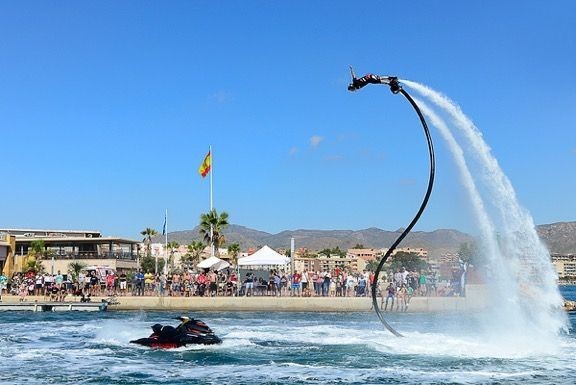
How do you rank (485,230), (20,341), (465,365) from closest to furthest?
1. (465,365)
2. (485,230)
3. (20,341)

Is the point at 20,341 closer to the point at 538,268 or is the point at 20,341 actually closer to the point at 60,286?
the point at 538,268

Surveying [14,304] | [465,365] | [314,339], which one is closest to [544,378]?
[465,365]

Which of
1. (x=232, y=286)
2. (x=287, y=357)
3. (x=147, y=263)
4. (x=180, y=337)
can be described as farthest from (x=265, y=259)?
(x=147, y=263)

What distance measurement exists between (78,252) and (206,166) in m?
28.3

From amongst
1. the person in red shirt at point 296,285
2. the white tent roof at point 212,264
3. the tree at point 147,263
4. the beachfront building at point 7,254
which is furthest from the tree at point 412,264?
the beachfront building at point 7,254

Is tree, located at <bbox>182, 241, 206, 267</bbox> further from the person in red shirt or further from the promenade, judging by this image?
the promenade

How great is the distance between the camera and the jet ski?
24.9 meters

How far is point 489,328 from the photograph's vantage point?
2625 centimetres

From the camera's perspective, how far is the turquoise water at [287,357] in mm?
19078

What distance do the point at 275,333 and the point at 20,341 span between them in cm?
948

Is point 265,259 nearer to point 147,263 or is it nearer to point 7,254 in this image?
point 7,254

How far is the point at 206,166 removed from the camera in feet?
214

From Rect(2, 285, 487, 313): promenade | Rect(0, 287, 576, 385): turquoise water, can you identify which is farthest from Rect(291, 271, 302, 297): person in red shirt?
Rect(0, 287, 576, 385): turquoise water

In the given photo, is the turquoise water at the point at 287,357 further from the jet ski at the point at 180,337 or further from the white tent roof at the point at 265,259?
the white tent roof at the point at 265,259
